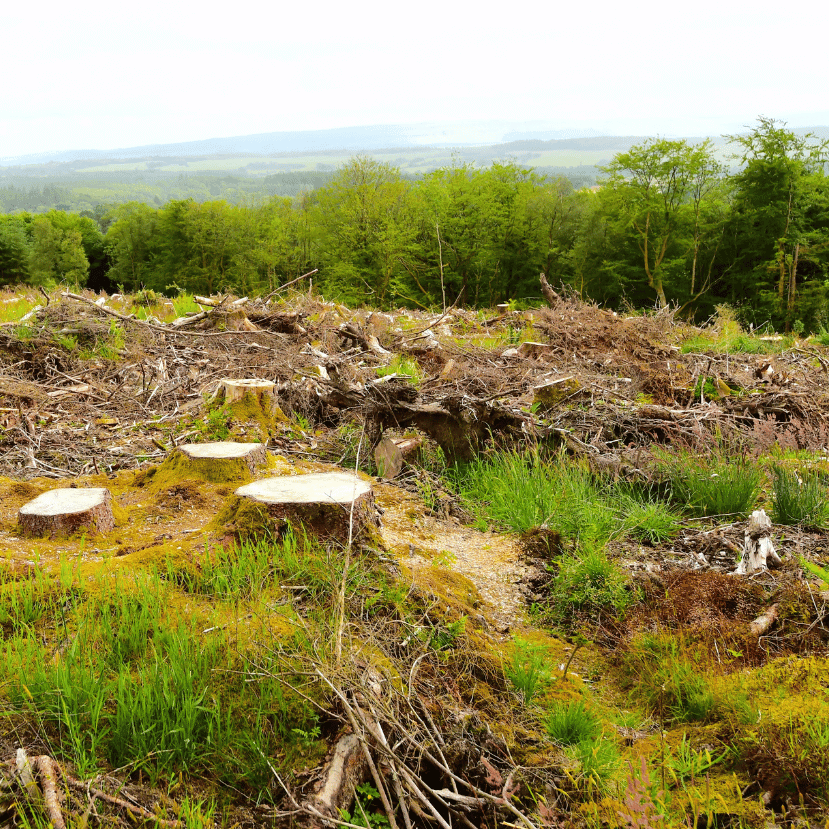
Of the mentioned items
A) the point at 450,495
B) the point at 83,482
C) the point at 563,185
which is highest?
the point at 563,185

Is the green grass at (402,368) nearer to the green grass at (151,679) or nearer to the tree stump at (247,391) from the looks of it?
the tree stump at (247,391)

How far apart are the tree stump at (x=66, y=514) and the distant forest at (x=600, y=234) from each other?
18135 millimetres

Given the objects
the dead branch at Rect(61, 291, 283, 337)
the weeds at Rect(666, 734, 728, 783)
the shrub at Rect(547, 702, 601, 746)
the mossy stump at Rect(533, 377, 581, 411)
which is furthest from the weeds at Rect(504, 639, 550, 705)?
the dead branch at Rect(61, 291, 283, 337)

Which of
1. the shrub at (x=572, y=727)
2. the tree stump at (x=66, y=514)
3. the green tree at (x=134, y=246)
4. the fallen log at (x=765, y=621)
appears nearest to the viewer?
the shrub at (x=572, y=727)

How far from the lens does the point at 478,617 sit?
355 cm

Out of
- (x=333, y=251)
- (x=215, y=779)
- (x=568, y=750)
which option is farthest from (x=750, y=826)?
(x=333, y=251)

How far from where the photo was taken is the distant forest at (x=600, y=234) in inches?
1035

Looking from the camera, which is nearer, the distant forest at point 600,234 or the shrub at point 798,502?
the shrub at point 798,502

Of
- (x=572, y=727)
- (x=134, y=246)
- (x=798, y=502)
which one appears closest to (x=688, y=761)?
(x=572, y=727)

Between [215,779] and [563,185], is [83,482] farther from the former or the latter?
[563,185]

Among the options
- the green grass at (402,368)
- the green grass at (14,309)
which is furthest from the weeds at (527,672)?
the green grass at (14,309)

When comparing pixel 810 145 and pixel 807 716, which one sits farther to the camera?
pixel 810 145

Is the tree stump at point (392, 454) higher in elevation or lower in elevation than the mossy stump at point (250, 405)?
lower

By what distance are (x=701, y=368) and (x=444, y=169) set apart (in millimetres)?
29753
